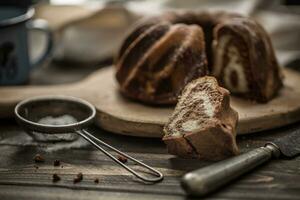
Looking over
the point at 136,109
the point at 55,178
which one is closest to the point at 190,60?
the point at 136,109

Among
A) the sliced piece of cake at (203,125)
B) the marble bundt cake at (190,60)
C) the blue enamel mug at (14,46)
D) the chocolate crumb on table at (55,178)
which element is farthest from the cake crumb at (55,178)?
the blue enamel mug at (14,46)

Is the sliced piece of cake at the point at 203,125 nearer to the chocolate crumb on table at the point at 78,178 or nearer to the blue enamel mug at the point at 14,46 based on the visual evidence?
the chocolate crumb on table at the point at 78,178

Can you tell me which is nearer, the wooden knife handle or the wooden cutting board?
the wooden knife handle

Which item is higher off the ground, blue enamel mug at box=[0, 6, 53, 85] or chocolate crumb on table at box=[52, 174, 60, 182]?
blue enamel mug at box=[0, 6, 53, 85]

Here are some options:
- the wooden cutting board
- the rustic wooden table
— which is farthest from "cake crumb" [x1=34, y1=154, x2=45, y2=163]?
the wooden cutting board

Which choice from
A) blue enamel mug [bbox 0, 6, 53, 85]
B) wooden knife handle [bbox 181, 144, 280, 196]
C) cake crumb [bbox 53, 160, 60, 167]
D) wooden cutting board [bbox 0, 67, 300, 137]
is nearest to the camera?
wooden knife handle [bbox 181, 144, 280, 196]

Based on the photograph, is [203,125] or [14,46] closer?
[203,125]

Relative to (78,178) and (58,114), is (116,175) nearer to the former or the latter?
(78,178)

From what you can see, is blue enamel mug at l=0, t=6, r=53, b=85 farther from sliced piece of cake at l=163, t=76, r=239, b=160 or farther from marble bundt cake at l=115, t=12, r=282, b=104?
sliced piece of cake at l=163, t=76, r=239, b=160
